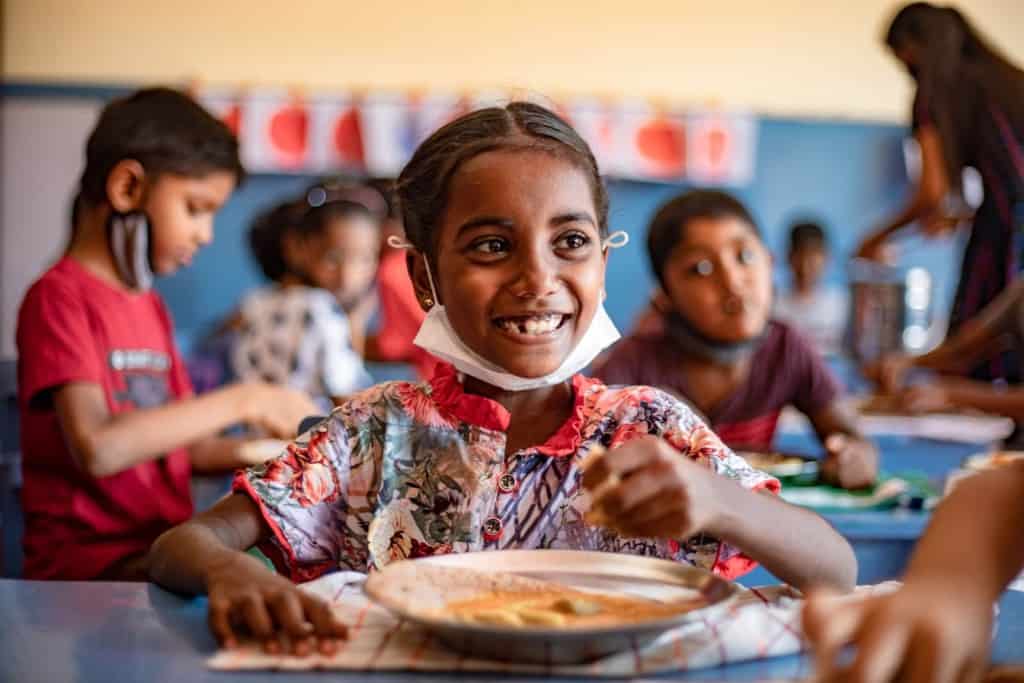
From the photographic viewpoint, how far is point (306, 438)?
4.04 feet

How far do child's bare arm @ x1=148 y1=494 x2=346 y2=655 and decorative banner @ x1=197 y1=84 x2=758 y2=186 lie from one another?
4944 millimetres

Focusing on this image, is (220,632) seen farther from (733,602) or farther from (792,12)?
(792,12)

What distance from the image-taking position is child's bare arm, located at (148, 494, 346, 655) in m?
0.86

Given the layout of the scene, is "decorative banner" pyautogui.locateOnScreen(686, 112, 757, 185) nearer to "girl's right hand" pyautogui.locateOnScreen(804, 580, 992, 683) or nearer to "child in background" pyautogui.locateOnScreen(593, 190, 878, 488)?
"child in background" pyautogui.locateOnScreen(593, 190, 878, 488)

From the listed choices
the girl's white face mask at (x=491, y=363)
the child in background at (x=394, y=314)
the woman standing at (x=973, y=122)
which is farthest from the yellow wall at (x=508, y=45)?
the girl's white face mask at (x=491, y=363)

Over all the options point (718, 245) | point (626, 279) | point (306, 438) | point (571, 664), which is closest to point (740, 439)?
point (718, 245)

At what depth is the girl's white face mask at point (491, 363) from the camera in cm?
126

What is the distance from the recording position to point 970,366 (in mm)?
2715

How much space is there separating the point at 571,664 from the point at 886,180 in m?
6.08

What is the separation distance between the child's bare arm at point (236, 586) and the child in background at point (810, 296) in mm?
4786

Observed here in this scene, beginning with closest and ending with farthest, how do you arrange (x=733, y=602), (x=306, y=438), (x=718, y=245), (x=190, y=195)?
(x=733, y=602) → (x=306, y=438) → (x=190, y=195) → (x=718, y=245)

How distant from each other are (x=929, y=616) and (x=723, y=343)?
1866mm

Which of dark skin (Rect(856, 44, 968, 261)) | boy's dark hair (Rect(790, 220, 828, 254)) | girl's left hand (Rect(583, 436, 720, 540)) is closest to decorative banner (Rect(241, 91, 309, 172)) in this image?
boy's dark hair (Rect(790, 220, 828, 254))

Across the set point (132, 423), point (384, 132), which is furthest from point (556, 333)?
point (384, 132)
